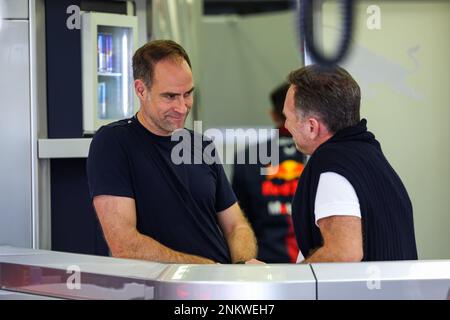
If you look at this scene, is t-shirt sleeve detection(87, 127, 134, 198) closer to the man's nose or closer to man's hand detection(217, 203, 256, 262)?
the man's nose

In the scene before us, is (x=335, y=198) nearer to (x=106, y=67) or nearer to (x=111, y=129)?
(x=111, y=129)

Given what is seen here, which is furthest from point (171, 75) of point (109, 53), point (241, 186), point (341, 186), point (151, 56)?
point (241, 186)

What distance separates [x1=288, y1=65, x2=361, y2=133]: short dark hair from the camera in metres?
2.20

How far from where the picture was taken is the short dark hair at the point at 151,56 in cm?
283

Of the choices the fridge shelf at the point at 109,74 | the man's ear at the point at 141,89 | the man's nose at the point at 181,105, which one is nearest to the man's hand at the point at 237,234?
the man's nose at the point at 181,105

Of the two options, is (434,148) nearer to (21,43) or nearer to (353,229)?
(21,43)

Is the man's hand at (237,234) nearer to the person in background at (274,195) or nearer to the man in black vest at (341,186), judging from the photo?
the man in black vest at (341,186)

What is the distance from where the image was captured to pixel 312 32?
1198 mm

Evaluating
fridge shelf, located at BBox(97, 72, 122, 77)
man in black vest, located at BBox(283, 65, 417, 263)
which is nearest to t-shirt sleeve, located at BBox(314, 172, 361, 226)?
man in black vest, located at BBox(283, 65, 417, 263)

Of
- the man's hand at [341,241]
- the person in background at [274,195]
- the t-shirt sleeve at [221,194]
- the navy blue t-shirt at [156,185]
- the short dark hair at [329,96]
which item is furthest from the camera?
the person in background at [274,195]

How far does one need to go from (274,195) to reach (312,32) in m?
3.14

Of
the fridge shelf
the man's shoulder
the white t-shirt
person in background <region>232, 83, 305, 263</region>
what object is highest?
the fridge shelf

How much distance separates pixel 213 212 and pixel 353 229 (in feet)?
3.02
